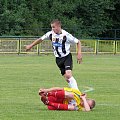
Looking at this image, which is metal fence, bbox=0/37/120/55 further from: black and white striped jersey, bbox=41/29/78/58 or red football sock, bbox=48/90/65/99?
red football sock, bbox=48/90/65/99

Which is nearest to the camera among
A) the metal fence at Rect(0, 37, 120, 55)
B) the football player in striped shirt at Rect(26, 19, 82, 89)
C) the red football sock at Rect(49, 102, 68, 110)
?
the red football sock at Rect(49, 102, 68, 110)

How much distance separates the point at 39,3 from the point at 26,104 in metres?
48.7

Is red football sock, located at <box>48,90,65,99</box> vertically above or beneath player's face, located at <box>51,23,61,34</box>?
beneath

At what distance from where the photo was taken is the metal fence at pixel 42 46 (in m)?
46.0

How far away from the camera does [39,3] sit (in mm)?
61094

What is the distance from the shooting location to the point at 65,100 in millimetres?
12188

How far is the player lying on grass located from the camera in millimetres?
11984

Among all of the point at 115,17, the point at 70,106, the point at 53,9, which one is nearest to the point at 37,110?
the point at 70,106

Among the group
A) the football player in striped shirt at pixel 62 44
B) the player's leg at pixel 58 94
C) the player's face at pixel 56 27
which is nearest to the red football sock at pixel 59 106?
the player's leg at pixel 58 94

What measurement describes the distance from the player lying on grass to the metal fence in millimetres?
33198

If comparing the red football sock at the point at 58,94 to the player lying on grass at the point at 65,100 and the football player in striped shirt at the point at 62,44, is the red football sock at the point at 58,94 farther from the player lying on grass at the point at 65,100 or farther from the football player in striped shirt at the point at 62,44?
the football player in striped shirt at the point at 62,44

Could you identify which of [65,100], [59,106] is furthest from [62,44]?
[59,106]

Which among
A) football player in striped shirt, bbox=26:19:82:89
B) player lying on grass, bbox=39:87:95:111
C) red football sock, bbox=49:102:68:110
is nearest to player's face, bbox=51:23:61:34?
football player in striped shirt, bbox=26:19:82:89

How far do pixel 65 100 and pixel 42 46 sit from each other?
3430cm
